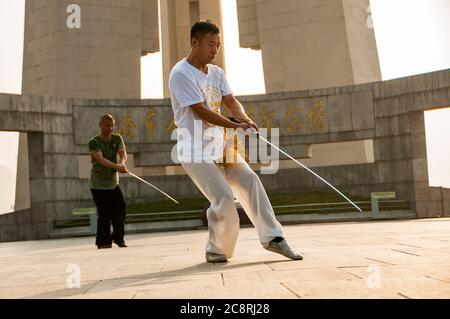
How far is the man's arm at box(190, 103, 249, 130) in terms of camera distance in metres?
5.01

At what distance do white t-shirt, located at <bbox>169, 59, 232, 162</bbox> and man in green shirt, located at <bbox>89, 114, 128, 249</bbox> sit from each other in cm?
306

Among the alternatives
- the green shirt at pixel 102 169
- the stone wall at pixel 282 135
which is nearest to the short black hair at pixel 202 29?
the green shirt at pixel 102 169

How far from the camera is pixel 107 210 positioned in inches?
326

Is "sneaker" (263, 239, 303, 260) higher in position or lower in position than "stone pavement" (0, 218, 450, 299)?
higher

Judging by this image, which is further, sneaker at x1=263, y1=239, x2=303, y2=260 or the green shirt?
the green shirt

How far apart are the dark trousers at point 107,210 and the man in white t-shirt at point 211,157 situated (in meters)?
3.34

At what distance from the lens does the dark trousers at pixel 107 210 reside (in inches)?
323

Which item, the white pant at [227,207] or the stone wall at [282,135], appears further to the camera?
the stone wall at [282,135]

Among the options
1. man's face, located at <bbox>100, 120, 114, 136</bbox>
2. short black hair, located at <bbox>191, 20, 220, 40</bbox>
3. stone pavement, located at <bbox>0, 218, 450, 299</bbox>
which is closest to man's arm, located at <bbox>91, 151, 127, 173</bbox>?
man's face, located at <bbox>100, 120, 114, 136</bbox>

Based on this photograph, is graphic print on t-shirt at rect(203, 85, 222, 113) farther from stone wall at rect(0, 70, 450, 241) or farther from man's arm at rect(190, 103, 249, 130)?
stone wall at rect(0, 70, 450, 241)

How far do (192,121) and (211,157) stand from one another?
34cm

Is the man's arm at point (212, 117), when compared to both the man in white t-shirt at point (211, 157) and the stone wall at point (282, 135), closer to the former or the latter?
the man in white t-shirt at point (211, 157)

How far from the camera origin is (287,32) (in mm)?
27438
